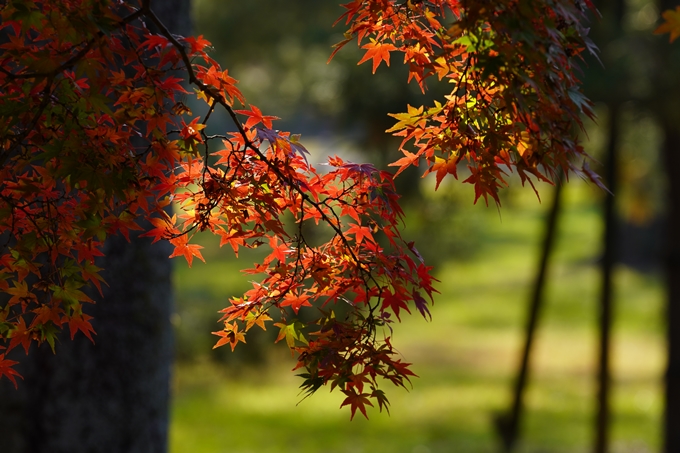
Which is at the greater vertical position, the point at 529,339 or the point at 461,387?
the point at 461,387

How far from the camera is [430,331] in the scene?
49.3 ft

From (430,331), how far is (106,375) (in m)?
12.1

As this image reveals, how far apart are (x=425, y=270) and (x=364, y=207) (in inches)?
8.8

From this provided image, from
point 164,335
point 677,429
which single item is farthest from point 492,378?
point 164,335

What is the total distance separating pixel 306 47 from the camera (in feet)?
30.1

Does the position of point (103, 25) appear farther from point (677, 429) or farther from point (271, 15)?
point (271, 15)

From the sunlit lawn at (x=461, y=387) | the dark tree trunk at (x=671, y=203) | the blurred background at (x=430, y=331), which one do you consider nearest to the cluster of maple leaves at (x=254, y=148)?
the blurred background at (x=430, y=331)

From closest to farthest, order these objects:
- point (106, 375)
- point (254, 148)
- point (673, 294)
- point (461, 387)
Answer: point (254, 148) < point (106, 375) < point (673, 294) < point (461, 387)

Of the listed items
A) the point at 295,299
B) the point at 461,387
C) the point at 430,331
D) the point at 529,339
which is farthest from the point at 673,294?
the point at 430,331

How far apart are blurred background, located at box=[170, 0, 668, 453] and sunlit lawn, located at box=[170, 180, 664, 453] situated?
4 centimetres

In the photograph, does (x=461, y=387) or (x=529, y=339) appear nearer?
(x=529, y=339)

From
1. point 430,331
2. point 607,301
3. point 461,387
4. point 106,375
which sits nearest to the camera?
point 106,375

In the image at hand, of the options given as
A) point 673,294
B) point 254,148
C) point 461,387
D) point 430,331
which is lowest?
point 254,148

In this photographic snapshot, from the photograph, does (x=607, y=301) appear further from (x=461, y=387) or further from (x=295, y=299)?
(x=295, y=299)
